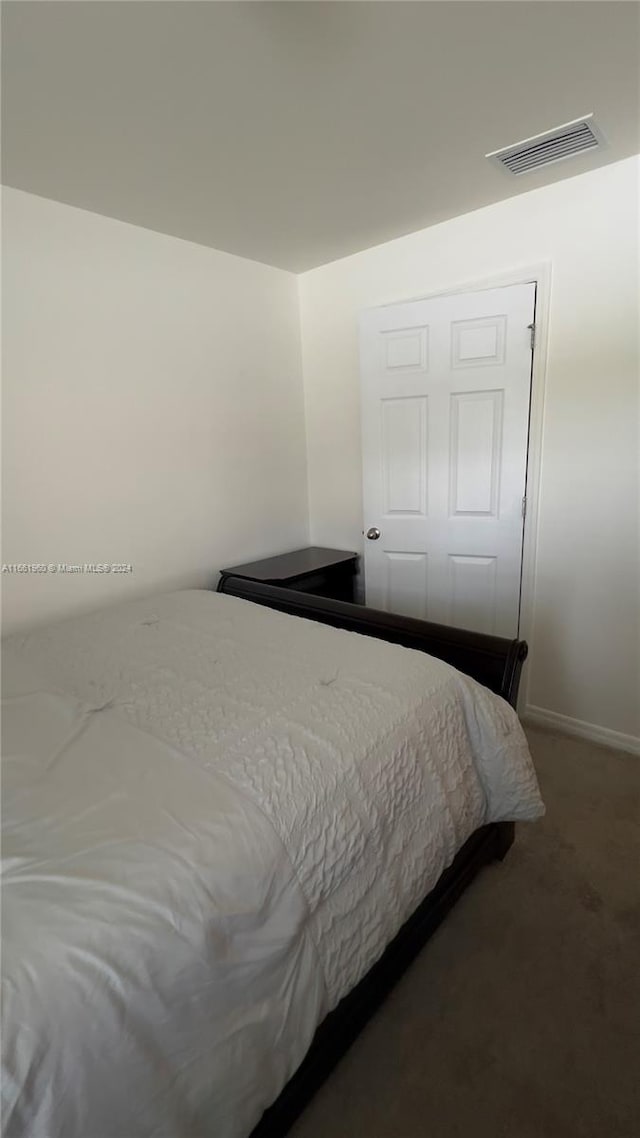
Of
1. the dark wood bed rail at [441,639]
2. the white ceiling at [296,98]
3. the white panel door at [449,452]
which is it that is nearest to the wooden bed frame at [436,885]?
the dark wood bed rail at [441,639]

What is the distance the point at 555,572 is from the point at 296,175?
6.43 ft

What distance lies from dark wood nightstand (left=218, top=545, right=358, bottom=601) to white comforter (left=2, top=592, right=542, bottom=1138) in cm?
101

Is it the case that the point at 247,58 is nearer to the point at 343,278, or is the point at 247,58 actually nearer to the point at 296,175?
the point at 296,175

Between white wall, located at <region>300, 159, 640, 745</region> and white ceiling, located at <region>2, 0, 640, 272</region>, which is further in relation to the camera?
white wall, located at <region>300, 159, 640, 745</region>

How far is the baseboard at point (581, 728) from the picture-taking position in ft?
7.75

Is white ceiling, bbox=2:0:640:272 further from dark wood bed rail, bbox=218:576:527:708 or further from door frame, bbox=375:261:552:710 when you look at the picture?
dark wood bed rail, bbox=218:576:527:708

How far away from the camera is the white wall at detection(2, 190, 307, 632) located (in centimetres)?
201

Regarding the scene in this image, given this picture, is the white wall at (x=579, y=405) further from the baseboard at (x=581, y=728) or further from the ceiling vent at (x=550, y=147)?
the ceiling vent at (x=550, y=147)

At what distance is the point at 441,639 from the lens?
5.45 feet

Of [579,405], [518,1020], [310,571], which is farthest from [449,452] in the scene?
[518,1020]

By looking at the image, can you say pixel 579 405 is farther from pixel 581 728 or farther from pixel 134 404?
pixel 134 404

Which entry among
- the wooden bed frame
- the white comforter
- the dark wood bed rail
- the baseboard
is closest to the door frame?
the baseboard

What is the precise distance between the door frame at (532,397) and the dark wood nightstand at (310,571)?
992 mm

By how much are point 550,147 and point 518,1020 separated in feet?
8.88
